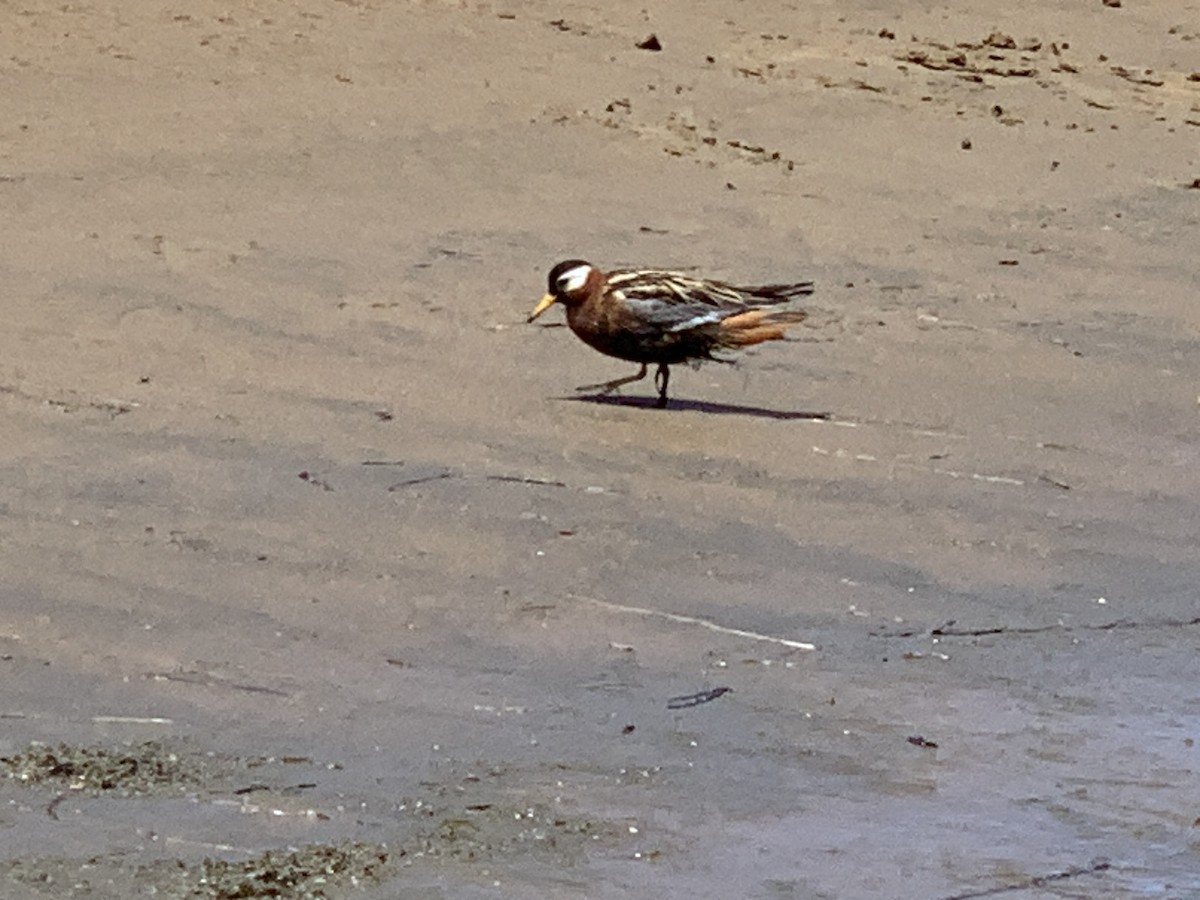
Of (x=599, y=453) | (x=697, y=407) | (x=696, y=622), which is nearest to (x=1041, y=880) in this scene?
(x=696, y=622)

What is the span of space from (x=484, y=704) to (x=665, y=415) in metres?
2.88

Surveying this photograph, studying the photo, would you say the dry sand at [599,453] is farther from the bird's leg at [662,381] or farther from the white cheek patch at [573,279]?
the white cheek patch at [573,279]

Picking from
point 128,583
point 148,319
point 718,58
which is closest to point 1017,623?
point 128,583

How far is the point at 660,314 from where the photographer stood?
830 centimetres

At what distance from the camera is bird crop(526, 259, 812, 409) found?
27.2 ft

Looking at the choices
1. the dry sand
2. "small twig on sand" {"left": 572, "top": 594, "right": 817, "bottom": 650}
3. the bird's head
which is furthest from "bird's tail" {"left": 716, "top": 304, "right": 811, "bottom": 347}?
"small twig on sand" {"left": 572, "top": 594, "right": 817, "bottom": 650}

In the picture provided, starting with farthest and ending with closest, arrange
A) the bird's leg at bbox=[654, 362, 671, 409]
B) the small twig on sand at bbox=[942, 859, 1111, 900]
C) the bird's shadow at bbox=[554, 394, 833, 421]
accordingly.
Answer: the bird's leg at bbox=[654, 362, 671, 409]
the bird's shadow at bbox=[554, 394, 833, 421]
the small twig on sand at bbox=[942, 859, 1111, 900]

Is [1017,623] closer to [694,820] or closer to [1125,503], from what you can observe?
[1125,503]

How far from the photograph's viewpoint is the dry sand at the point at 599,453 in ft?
15.9

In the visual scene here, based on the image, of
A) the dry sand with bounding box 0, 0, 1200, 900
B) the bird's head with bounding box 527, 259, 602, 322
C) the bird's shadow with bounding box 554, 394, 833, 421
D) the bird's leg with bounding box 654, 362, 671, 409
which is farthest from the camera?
the bird's head with bounding box 527, 259, 602, 322

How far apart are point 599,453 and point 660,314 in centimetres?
105

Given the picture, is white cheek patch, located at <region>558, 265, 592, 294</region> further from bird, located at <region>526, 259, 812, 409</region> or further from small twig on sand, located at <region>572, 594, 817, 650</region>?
small twig on sand, located at <region>572, 594, 817, 650</region>

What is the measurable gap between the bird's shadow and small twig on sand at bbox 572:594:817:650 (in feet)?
6.66

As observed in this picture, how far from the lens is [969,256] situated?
9.92 meters
